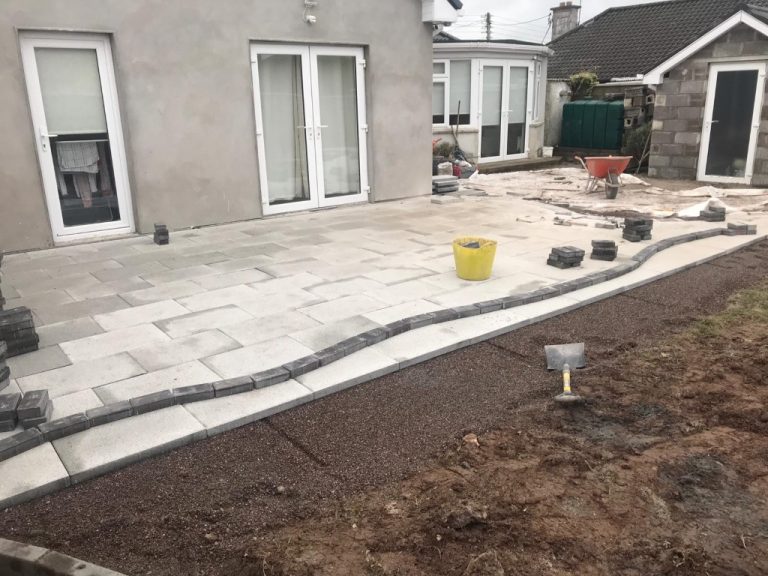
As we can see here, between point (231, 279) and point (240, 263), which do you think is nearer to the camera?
point (231, 279)

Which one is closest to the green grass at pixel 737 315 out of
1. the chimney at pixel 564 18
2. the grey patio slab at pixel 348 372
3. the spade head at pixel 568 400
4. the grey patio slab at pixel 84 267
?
the spade head at pixel 568 400

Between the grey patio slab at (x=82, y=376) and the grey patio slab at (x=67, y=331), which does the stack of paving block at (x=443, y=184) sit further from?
the grey patio slab at (x=82, y=376)

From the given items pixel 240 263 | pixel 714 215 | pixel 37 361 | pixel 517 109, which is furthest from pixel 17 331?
pixel 517 109

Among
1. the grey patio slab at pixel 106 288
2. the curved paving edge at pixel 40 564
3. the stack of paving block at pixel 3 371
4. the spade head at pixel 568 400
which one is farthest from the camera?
the grey patio slab at pixel 106 288

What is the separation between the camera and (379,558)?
2.21 m

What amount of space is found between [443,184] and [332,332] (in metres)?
6.50

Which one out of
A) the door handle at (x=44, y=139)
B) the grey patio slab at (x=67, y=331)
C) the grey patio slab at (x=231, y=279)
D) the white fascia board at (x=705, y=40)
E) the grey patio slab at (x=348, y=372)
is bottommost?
the grey patio slab at (x=348, y=372)

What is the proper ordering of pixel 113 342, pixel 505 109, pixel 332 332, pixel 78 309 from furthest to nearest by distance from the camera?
1. pixel 505 109
2. pixel 78 309
3. pixel 332 332
4. pixel 113 342

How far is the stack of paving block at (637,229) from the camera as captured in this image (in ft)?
21.8

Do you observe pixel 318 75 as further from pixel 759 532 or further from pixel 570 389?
pixel 759 532

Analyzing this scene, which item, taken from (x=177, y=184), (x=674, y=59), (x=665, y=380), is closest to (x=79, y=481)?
(x=665, y=380)

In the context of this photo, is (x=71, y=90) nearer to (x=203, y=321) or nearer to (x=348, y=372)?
(x=203, y=321)

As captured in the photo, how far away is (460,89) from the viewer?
13727mm

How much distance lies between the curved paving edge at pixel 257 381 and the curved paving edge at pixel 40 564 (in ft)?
2.64
